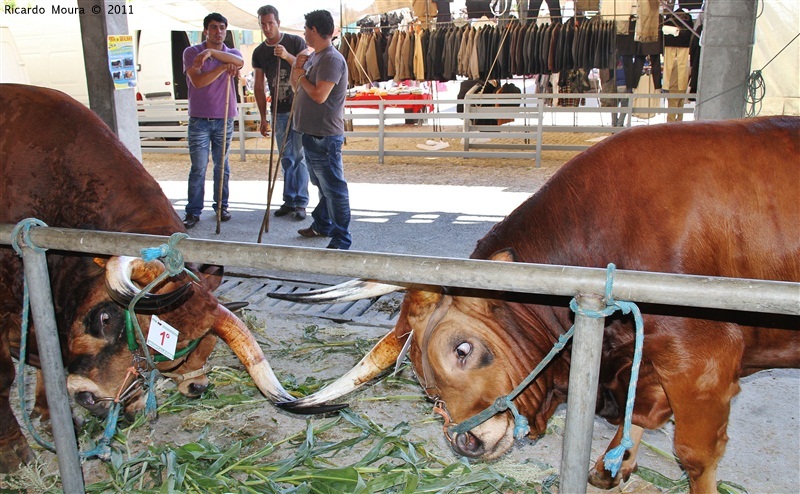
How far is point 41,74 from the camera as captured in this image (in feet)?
52.9

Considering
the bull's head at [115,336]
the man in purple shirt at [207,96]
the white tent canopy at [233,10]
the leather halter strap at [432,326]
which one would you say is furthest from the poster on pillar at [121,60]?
the white tent canopy at [233,10]

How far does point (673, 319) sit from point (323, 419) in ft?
6.75

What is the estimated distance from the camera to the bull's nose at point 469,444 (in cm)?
262

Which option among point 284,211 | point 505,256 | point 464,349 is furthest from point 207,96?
point 505,256

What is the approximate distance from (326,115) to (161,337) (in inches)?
167

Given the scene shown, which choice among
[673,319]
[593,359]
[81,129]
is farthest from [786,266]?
[81,129]

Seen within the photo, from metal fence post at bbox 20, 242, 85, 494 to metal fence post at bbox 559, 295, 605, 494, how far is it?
5.18 ft

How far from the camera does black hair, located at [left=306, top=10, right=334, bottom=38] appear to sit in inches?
258

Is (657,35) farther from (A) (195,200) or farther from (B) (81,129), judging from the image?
(B) (81,129)

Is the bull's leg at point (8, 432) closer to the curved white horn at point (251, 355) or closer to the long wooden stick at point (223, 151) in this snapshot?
the curved white horn at point (251, 355)

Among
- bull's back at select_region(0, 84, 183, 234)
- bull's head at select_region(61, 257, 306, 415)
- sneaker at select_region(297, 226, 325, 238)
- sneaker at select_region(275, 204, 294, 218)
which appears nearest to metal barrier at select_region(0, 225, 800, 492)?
bull's head at select_region(61, 257, 306, 415)

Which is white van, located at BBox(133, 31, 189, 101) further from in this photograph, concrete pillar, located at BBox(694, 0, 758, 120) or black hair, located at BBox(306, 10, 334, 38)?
concrete pillar, located at BBox(694, 0, 758, 120)

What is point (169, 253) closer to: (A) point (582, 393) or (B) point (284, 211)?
(A) point (582, 393)

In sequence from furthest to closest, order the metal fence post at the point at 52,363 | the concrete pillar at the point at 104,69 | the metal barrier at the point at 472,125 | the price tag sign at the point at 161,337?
1. the metal barrier at the point at 472,125
2. the concrete pillar at the point at 104,69
3. the price tag sign at the point at 161,337
4. the metal fence post at the point at 52,363
